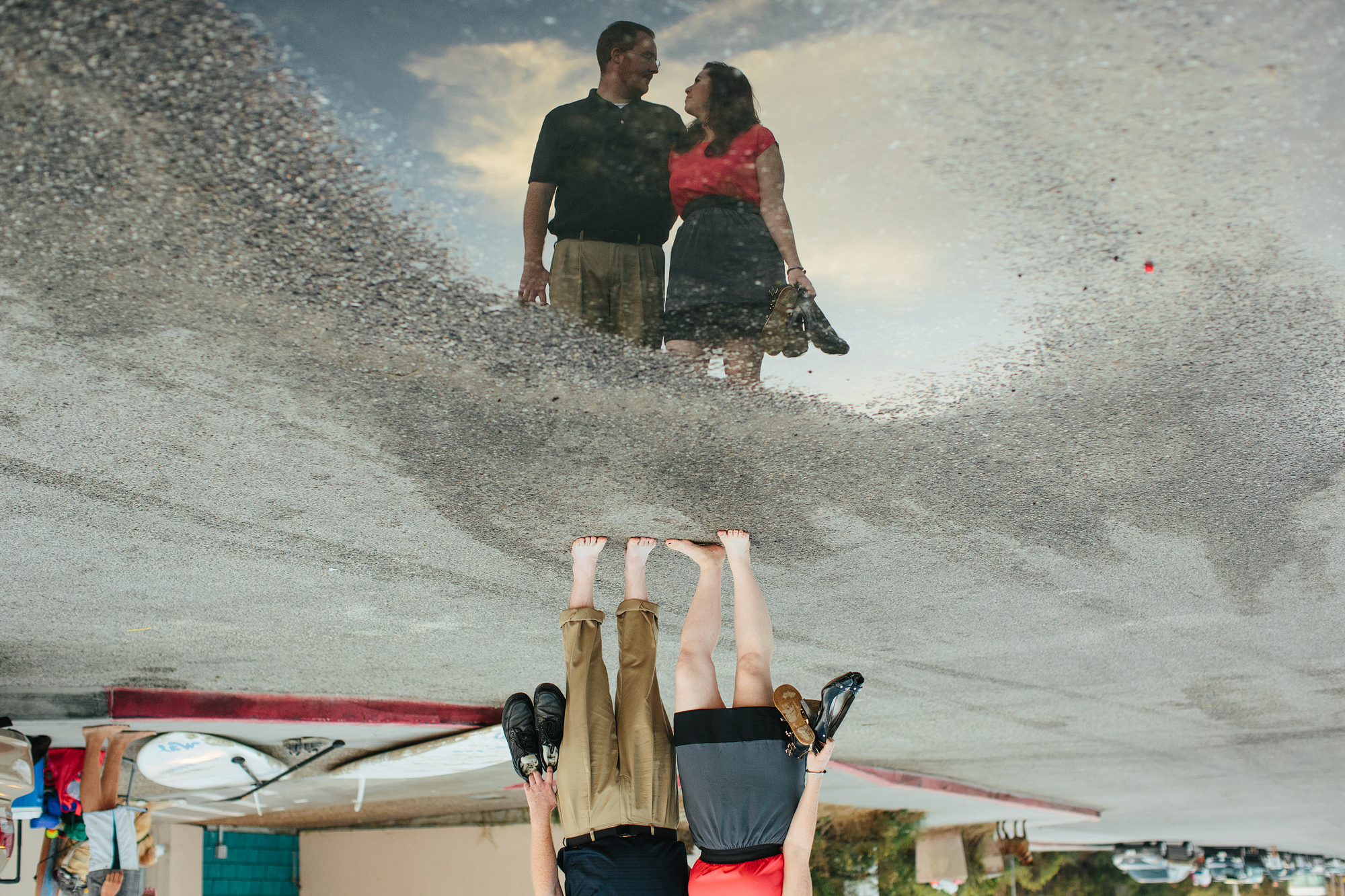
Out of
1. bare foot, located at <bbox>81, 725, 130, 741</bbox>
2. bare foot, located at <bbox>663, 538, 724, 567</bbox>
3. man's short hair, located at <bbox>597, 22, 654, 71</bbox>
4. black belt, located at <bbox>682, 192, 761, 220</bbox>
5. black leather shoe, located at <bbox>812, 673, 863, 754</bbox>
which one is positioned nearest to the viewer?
man's short hair, located at <bbox>597, 22, 654, 71</bbox>

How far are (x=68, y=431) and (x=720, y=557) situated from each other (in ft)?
5.45

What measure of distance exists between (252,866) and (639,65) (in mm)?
12317

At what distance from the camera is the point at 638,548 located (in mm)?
2691

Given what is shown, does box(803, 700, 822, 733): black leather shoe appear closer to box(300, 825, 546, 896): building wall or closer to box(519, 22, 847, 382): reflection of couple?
box(519, 22, 847, 382): reflection of couple

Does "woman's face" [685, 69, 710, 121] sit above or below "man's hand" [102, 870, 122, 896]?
above

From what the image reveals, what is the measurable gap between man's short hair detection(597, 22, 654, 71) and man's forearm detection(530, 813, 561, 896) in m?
2.26

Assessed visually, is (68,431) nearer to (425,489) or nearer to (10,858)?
(425,489)

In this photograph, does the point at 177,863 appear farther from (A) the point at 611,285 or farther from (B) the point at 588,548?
(A) the point at 611,285

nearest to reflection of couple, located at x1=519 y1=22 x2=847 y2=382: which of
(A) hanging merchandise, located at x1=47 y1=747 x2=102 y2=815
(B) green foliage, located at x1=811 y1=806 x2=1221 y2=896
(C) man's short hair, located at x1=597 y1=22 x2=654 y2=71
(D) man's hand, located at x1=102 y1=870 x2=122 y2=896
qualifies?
(C) man's short hair, located at x1=597 y1=22 x2=654 y2=71

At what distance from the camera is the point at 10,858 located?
7.44 meters

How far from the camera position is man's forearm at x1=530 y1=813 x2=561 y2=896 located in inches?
111

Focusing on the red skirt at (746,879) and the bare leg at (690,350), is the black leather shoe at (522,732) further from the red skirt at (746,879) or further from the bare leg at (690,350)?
the bare leg at (690,350)

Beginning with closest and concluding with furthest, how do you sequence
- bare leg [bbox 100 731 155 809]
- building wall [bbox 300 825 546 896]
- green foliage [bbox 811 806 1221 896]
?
bare leg [bbox 100 731 155 809] → green foliage [bbox 811 806 1221 896] → building wall [bbox 300 825 546 896]

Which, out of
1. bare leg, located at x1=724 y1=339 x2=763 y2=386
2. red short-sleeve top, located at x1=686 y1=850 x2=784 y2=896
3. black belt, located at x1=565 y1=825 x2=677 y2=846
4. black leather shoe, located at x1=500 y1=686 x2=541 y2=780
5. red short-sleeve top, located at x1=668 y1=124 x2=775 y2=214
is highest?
red short-sleeve top, located at x1=668 y1=124 x2=775 y2=214
